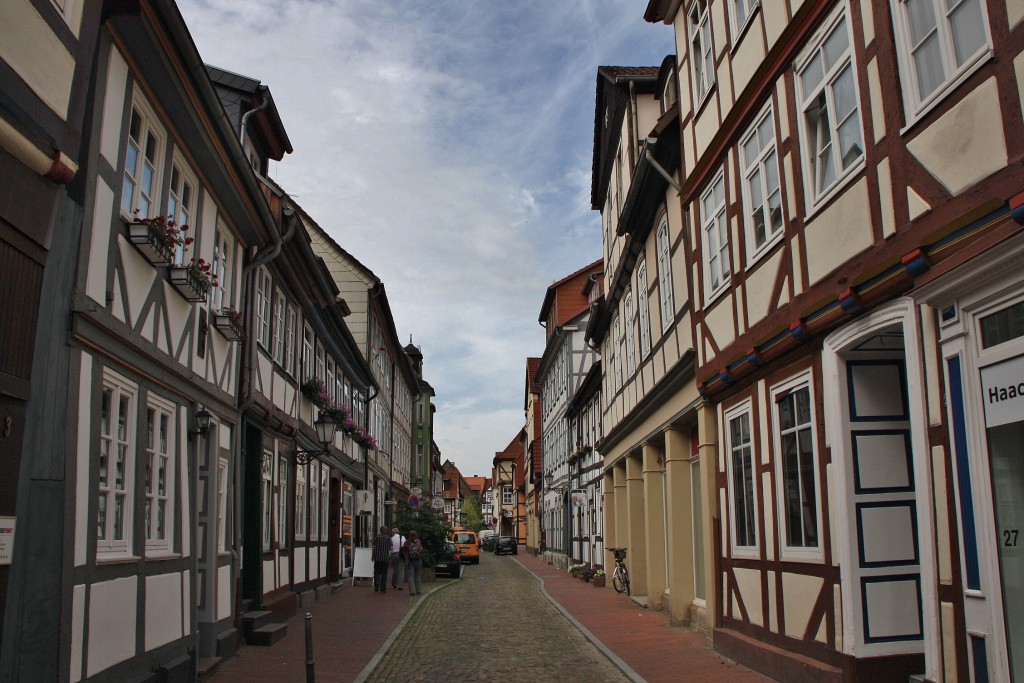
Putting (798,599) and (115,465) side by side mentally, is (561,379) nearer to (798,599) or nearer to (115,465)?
(798,599)

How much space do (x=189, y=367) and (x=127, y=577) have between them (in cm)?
281

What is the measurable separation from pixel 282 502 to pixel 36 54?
11689mm

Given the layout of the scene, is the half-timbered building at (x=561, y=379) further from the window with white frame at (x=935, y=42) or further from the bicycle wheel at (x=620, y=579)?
the window with white frame at (x=935, y=42)

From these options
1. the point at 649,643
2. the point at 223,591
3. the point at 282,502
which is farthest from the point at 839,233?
the point at 282,502

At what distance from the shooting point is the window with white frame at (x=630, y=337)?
19.9m

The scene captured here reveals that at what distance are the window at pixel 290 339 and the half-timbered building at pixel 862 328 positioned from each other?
7.58m

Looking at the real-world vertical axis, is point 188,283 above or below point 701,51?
below

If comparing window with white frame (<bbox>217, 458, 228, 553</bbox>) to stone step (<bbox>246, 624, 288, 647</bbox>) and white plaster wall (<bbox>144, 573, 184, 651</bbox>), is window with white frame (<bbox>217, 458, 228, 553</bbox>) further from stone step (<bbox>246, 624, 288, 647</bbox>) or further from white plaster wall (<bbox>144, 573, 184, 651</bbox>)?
white plaster wall (<bbox>144, 573, 184, 651</bbox>)

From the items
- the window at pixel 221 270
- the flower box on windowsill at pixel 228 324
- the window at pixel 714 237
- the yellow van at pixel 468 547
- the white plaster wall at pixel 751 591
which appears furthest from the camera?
the yellow van at pixel 468 547

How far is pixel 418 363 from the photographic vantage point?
58.7 meters

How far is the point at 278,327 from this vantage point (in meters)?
16.1

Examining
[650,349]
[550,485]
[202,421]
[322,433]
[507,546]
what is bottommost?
[507,546]

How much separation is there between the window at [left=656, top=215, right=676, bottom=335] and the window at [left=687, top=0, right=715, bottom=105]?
280 cm

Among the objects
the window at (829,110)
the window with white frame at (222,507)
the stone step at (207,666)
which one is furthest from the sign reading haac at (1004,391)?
the window with white frame at (222,507)
